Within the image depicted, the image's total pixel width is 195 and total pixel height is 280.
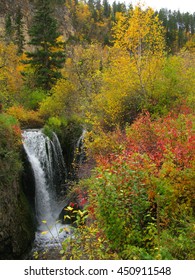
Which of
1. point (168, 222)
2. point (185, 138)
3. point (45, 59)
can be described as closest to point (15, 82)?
point (45, 59)

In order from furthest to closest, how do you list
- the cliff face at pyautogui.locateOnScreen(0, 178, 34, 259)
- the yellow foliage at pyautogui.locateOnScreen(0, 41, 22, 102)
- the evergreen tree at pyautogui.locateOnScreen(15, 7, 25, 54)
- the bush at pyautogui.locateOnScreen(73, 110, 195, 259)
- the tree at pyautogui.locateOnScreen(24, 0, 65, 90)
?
the evergreen tree at pyautogui.locateOnScreen(15, 7, 25, 54)
the tree at pyautogui.locateOnScreen(24, 0, 65, 90)
the yellow foliage at pyautogui.locateOnScreen(0, 41, 22, 102)
the cliff face at pyautogui.locateOnScreen(0, 178, 34, 259)
the bush at pyautogui.locateOnScreen(73, 110, 195, 259)

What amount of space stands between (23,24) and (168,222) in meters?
59.7

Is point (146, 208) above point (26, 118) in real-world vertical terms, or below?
below

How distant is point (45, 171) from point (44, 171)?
71 millimetres

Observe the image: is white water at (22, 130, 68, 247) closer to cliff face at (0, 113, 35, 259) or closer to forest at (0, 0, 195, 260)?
forest at (0, 0, 195, 260)

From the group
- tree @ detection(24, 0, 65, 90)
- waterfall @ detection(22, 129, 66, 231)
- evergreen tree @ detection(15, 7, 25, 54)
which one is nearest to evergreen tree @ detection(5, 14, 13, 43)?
evergreen tree @ detection(15, 7, 25, 54)

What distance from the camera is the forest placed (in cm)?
535

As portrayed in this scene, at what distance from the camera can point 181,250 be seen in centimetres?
486

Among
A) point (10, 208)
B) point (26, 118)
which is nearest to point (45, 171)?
point (10, 208)

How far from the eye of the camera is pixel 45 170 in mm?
16656

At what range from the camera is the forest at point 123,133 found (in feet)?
17.6

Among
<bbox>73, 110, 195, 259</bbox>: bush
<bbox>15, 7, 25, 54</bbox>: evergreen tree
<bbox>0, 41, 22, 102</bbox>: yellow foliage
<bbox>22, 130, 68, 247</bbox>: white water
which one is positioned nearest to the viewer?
<bbox>73, 110, 195, 259</bbox>: bush

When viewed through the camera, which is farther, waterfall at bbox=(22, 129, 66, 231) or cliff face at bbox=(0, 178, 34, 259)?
waterfall at bbox=(22, 129, 66, 231)

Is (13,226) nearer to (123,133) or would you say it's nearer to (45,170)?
(45,170)
